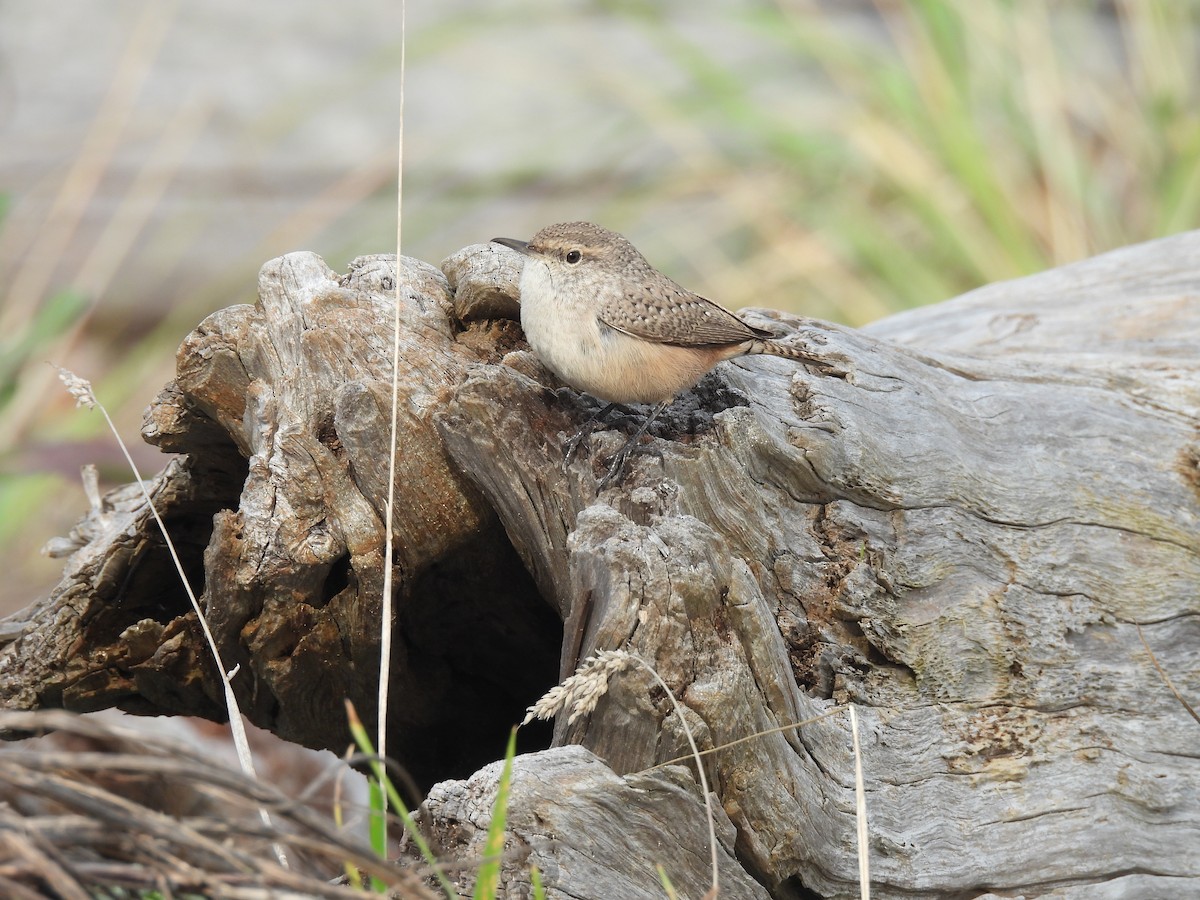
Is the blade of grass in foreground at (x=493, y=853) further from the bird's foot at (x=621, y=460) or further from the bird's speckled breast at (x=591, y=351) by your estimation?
the bird's speckled breast at (x=591, y=351)

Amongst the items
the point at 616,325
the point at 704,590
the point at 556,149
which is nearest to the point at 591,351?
the point at 616,325

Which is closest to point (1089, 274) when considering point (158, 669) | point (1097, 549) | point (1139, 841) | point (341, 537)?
point (1097, 549)

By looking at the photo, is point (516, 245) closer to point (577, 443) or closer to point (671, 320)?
point (671, 320)

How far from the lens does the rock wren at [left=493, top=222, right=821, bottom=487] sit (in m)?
3.13

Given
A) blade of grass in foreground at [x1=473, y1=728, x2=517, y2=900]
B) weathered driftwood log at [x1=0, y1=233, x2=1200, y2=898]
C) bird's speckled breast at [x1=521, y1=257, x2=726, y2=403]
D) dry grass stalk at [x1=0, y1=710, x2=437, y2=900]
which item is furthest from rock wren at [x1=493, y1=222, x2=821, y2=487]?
dry grass stalk at [x1=0, y1=710, x2=437, y2=900]

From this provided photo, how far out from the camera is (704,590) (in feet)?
8.06

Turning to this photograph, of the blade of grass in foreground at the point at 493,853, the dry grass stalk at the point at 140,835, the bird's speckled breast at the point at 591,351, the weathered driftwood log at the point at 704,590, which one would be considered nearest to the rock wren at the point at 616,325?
the bird's speckled breast at the point at 591,351

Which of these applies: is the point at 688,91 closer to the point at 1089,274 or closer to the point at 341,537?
the point at 1089,274

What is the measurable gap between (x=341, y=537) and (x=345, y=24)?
220 inches

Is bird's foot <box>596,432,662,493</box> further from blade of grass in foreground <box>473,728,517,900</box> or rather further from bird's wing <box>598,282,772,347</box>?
blade of grass in foreground <box>473,728,517,900</box>

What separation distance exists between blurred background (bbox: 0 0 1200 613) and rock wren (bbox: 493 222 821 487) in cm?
374

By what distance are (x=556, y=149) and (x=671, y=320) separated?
4664 millimetres

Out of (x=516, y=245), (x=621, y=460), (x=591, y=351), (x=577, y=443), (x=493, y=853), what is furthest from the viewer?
→ (x=516, y=245)

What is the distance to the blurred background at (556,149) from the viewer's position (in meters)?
7.11
